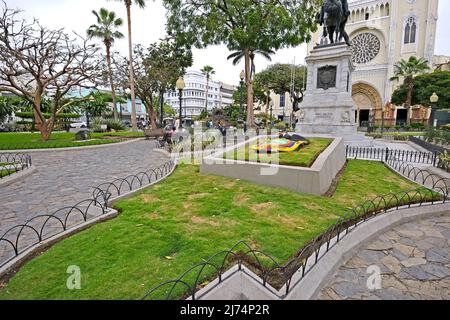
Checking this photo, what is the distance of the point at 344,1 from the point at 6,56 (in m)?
22.1

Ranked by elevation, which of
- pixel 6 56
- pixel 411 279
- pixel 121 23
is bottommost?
pixel 411 279

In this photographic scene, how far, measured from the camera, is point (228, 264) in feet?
11.8

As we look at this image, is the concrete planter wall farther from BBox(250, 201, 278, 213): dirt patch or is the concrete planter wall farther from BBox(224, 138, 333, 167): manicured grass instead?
BBox(250, 201, 278, 213): dirt patch

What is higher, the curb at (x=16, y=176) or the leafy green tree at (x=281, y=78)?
the leafy green tree at (x=281, y=78)

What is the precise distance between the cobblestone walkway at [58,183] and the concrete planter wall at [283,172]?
→ 3718 mm

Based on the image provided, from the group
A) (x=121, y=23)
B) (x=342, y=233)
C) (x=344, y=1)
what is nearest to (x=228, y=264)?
(x=342, y=233)

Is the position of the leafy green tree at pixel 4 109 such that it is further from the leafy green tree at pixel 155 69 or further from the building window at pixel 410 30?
the building window at pixel 410 30

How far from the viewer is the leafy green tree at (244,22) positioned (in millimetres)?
18922

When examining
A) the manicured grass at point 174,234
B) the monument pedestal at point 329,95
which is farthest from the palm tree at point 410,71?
the manicured grass at point 174,234

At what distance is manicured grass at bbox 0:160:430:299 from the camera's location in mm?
3182

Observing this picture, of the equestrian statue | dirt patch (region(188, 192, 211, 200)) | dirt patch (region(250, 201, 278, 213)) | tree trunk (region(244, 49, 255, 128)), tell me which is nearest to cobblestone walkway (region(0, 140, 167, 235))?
dirt patch (region(188, 192, 211, 200))

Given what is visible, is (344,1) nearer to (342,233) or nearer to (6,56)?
(342,233)

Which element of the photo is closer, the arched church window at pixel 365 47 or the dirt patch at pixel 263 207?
the dirt patch at pixel 263 207

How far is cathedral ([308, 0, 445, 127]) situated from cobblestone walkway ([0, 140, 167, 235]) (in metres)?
45.4
